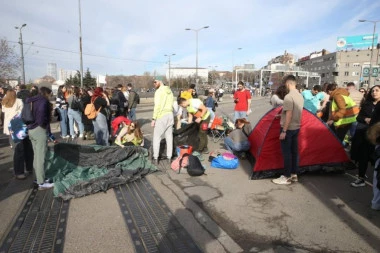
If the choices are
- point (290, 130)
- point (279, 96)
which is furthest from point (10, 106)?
point (279, 96)

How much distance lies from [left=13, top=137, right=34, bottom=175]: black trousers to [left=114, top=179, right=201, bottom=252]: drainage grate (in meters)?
2.09

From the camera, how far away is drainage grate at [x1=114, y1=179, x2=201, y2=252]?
325 cm

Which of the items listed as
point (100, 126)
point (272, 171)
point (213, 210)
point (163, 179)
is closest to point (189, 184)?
point (163, 179)

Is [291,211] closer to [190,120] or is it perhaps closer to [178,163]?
[178,163]

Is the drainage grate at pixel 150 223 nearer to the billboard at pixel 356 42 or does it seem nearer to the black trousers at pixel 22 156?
the black trousers at pixel 22 156

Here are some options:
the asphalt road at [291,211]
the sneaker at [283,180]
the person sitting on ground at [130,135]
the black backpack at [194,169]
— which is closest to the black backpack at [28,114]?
the person sitting on ground at [130,135]

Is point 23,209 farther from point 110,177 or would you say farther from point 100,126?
point 100,126

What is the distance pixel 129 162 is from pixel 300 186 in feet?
11.1

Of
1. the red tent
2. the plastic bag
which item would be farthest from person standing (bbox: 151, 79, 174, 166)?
the red tent

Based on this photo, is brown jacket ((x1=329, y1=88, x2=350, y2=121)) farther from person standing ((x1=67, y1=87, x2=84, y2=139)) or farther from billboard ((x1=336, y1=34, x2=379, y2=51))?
billboard ((x1=336, y1=34, x2=379, y2=51))

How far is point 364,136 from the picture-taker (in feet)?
16.5

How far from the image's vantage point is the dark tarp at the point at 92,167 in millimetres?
4797

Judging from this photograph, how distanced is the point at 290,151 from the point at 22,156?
16.7 feet

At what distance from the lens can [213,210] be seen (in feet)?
13.5
